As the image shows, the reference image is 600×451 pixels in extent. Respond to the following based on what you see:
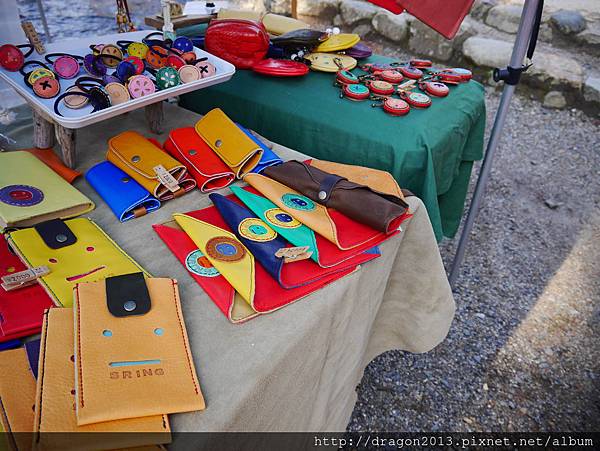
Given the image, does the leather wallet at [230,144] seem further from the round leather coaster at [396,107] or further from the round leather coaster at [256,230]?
the round leather coaster at [396,107]

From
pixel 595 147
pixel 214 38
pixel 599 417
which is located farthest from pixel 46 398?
pixel 595 147

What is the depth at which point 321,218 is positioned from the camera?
955 mm

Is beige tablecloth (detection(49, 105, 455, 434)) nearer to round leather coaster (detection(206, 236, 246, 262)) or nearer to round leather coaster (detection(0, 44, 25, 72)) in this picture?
round leather coaster (detection(206, 236, 246, 262))

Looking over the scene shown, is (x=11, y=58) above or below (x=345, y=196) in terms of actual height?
above

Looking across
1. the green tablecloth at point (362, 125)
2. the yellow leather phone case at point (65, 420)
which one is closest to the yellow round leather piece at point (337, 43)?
the green tablecloth at point (362, 125)

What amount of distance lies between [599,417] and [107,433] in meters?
1.63

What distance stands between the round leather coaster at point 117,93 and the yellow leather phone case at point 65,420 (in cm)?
60

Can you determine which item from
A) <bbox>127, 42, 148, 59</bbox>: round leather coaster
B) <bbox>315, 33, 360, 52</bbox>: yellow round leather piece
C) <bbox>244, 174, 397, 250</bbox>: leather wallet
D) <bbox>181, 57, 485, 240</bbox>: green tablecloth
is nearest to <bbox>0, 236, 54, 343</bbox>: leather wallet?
<bbox>244, 174, 397, 250</bbox>: leather wallet

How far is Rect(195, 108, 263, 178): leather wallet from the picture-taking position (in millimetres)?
1119

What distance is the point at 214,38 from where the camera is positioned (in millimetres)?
1552

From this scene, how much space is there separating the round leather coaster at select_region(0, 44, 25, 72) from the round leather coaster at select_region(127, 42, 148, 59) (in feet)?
0.91

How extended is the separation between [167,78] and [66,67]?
0.27m

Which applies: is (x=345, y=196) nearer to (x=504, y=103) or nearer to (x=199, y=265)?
(x=199, y=265)

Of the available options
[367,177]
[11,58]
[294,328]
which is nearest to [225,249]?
[294,328]
